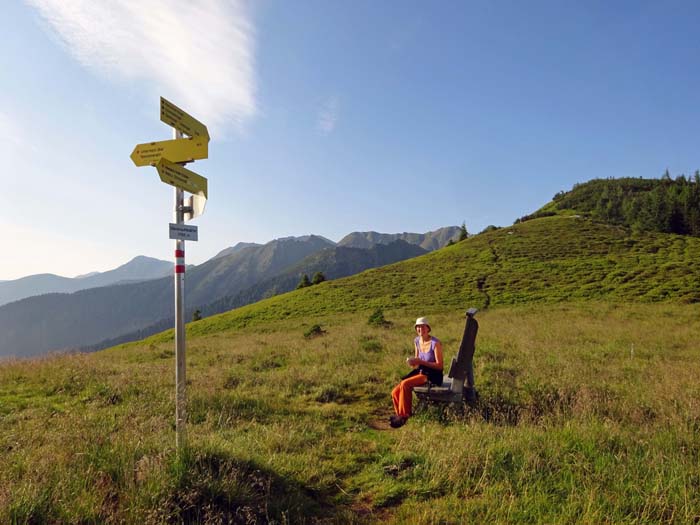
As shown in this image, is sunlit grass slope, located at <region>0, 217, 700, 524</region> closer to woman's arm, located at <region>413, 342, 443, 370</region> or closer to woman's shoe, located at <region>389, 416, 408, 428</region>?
woman's shoe, located at <region>389, 416, 408, 428</region>

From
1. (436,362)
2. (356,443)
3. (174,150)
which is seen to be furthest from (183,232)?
(436,362)

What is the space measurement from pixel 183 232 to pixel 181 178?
23.8 inches

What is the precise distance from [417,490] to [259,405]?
417 centimetres

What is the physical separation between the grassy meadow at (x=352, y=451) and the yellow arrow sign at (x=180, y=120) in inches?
144

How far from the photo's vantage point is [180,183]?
13.3 ft

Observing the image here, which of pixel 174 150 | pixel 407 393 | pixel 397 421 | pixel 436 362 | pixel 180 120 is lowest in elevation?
pixel 397 421

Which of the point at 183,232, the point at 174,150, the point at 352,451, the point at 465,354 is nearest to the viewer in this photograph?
the point at 183,232

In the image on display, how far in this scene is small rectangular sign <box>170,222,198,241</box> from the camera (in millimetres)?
3994

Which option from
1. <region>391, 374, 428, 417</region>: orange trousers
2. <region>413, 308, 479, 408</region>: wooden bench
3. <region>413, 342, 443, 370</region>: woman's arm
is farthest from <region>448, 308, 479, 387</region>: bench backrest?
<region>391, 374, 428, 417</region>: orange trousers

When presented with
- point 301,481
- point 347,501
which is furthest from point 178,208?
point 347,501

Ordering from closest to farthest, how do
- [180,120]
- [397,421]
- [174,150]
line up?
[174,150] < [180,120] < [397,421]

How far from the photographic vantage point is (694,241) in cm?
5931

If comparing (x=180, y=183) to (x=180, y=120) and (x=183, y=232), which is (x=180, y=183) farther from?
(x=180, y=120)

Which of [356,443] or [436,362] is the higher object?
[436,362]
